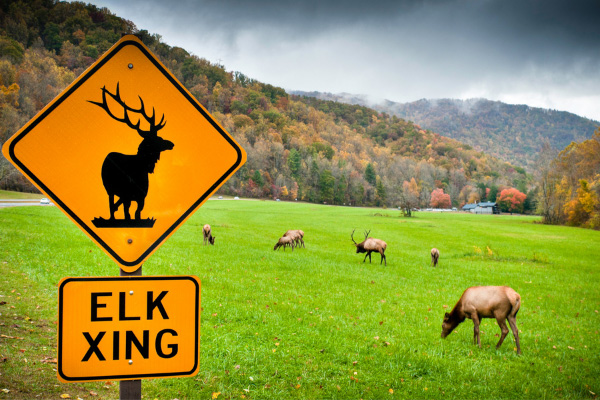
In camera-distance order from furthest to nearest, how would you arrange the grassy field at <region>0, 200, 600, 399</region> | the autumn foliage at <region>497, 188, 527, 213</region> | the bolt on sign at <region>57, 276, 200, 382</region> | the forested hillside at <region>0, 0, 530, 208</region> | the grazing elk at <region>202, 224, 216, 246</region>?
the autumn foliage at <region>497, 188, 527, 213</region> < the forested hillside at <region>0, 0, 530, 208</region> < the grazing elk at <region>202, 224, 216, 246</region> < the grassy field at <region>0, 200, 600, 399</region> < the bolt on sign at <region>57, 276, 200, 382</region>

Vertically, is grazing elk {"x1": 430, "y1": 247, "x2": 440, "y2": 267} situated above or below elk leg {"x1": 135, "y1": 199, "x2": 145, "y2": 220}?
below

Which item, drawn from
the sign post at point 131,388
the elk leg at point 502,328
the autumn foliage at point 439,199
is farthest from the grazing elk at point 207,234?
the autumn foliage at point 439,199

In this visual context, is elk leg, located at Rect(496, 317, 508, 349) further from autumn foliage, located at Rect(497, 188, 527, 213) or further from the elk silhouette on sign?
autumn foliage, located at Rect(497, 188, 527, 213)

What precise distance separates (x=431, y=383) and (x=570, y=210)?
40.1 metres

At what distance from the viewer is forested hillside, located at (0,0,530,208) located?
46000 mm

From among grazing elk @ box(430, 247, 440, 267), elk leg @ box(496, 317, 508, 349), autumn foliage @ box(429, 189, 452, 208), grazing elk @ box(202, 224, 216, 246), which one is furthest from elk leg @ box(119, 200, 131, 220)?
autumn foliage @ box(429, 189, 452, 208)

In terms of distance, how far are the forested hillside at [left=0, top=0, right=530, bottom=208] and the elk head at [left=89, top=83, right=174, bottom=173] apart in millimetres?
33369

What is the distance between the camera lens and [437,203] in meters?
91.7

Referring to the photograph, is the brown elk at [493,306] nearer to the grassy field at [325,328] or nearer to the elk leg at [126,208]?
the grassy field at [325,328]

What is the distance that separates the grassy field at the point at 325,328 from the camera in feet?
18.0

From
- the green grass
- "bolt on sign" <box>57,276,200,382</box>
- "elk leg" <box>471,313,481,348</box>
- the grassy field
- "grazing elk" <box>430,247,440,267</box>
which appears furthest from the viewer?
the green grass

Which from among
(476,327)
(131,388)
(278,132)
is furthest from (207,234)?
(278,132)

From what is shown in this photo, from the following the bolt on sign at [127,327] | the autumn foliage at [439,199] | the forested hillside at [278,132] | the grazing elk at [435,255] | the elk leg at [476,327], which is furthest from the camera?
the autumn foliage at [439,199]

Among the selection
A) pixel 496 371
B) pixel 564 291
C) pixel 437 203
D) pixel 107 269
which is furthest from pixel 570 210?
pixel 437 203
